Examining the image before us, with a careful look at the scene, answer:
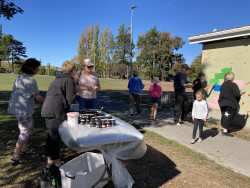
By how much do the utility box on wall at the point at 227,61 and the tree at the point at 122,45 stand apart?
52.4 meters

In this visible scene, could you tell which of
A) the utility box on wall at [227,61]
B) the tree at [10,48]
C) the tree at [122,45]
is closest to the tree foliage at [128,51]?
the tree at [122,45]

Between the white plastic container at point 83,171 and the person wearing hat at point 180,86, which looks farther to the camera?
the person wearing hat at point 180,86

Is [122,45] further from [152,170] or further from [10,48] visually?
[152,170]

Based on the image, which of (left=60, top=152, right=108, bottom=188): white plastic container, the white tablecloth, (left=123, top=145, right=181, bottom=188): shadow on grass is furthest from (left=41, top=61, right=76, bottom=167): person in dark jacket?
(left=123, top=145, right=181, bottom=188): shadow on grass

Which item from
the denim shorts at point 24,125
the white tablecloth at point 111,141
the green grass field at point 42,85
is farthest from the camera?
the green grass field at point 42,85

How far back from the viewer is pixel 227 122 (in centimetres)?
520

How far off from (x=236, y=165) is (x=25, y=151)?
13.3 feet

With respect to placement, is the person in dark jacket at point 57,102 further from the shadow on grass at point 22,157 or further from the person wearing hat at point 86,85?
the person wearing hat at point 86,85

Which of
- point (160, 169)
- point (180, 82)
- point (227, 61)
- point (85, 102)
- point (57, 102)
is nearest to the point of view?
point (57, 102)

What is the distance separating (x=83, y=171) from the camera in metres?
2.63

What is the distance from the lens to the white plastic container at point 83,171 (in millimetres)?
2156

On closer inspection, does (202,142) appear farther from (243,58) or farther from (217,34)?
(217,34)

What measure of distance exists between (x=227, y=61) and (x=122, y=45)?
53.6 meters

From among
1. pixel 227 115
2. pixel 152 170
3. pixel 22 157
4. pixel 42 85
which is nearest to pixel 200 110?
pixel 227 115
